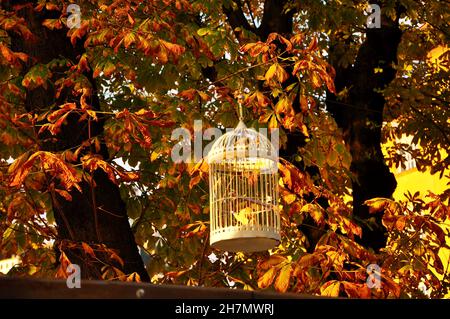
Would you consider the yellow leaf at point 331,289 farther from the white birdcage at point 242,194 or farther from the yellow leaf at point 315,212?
the yellow leaf at point 315,212

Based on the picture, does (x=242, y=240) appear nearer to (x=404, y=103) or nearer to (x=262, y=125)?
(x=262, y=125)

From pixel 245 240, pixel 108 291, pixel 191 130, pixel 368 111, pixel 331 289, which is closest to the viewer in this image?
pixel 108 291

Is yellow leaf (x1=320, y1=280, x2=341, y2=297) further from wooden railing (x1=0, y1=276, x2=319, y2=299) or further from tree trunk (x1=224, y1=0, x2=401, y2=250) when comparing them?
tree trunk (x1=224, y1=0, x2=401, y2=250)

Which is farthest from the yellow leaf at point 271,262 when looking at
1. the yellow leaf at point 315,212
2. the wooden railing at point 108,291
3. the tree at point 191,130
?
the wooden railing at point 108,291

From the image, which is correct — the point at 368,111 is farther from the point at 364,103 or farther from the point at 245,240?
the point at 245,240

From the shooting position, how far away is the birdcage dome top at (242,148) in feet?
31.7

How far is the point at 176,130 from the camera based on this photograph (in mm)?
10820

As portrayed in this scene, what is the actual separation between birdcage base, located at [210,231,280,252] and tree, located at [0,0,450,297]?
0.33 meters

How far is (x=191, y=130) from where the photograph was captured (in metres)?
10.8

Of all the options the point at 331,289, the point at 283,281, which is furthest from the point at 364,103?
the point at 331,289

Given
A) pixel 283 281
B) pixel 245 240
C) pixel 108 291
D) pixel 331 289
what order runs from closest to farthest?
pixel 108 291 < pixel 331 289 < pixel 283 281 < pixel 245 240

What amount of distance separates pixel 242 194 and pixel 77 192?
1708mm

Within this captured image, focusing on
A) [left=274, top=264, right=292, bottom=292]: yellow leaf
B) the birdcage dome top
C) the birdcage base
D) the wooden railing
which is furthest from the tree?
the wooden railing
